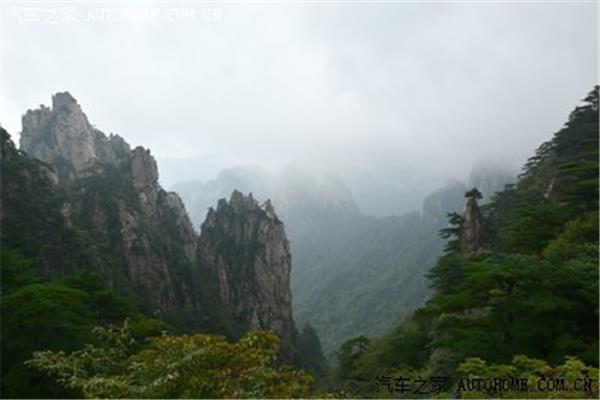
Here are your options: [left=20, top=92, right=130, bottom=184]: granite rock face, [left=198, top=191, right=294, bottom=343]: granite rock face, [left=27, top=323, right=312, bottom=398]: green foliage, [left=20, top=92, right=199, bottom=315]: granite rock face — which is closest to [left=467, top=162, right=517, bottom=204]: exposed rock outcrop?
[left=198, top=191, right=294, bottom=343]: granite rock face

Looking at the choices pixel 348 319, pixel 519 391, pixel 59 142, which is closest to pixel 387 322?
pixel 348 319

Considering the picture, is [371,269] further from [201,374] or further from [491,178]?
[201,374]

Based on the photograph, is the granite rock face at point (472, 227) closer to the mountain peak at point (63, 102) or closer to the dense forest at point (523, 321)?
the dense forest at point (523, 321)

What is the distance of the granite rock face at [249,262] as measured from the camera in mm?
72750

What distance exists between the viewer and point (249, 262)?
7481cm

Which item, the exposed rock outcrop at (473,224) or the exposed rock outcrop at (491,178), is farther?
the exposed rock outcrop at (491,178)

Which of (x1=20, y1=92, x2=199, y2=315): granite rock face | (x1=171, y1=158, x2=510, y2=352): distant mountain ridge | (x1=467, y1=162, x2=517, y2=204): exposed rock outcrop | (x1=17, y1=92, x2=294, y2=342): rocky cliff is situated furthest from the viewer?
(x1=467, y1=162, x2=517, y2=204): exposed rock outcrop

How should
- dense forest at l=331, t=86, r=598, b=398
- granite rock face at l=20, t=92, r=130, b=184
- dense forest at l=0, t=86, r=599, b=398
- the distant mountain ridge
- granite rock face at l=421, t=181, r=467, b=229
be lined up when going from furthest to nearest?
1. granite rock face at l=421, t=181, r=467, b=229
2. the distant mountain ridge
3. granite rock face at l=20, t=92, r=130, b=184
4. dense forest at l=331, t=86, r=598, b=398
5. dense forest at l=0, t=86, r=599, b=398

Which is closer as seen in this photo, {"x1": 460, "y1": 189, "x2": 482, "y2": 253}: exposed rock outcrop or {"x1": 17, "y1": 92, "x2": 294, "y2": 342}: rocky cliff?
{"x1": 460, "y1": 189, "x2": 482, "y2": 253}: exposed rock outcrop

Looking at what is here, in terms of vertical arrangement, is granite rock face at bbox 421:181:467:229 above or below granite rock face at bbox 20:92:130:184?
above

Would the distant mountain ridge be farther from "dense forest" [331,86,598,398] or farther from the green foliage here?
the green foliage

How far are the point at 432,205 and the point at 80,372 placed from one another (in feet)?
531

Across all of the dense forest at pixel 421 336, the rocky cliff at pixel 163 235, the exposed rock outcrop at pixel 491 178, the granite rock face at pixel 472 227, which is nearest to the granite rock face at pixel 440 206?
the exposed rock outcrop at pixel 491 178

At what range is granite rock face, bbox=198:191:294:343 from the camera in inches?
2864
